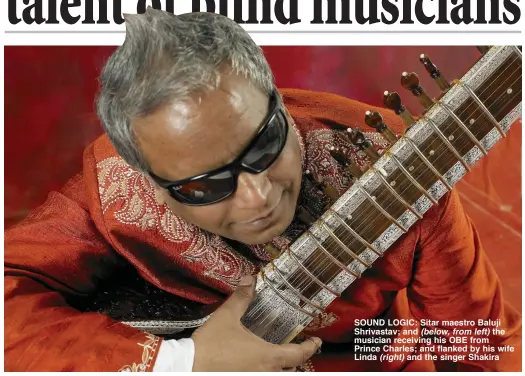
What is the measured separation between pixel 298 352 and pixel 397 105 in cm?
43

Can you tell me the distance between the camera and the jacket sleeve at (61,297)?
961mm

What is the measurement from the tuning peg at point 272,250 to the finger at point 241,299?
0.05 m

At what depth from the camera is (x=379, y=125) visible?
2.97 ft

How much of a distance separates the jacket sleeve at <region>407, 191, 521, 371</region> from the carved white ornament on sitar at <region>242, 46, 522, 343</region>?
7 cm

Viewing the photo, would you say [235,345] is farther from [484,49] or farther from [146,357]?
[484,49]

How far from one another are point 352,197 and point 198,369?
14.7 inches

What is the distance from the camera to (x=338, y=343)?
1.08 m

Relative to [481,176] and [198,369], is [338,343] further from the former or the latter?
[481,176]

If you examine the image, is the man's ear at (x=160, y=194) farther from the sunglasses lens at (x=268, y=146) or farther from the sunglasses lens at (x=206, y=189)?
the sunglasses lens at (x=268, y=146)

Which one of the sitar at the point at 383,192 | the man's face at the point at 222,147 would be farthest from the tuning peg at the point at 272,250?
the man's face at the point at 222,147

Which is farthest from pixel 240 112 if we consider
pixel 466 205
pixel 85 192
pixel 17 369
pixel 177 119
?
pixel 17 369

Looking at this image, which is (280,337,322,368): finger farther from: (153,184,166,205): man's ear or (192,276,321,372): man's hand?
(153,184,166,205): man's ear

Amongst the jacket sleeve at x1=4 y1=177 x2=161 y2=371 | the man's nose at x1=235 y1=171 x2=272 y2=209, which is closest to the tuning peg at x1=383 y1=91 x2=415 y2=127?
the man's nose at x1=235 y1=171 x2=272 y2=209

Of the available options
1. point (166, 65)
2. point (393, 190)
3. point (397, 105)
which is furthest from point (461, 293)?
point (166, 65)
